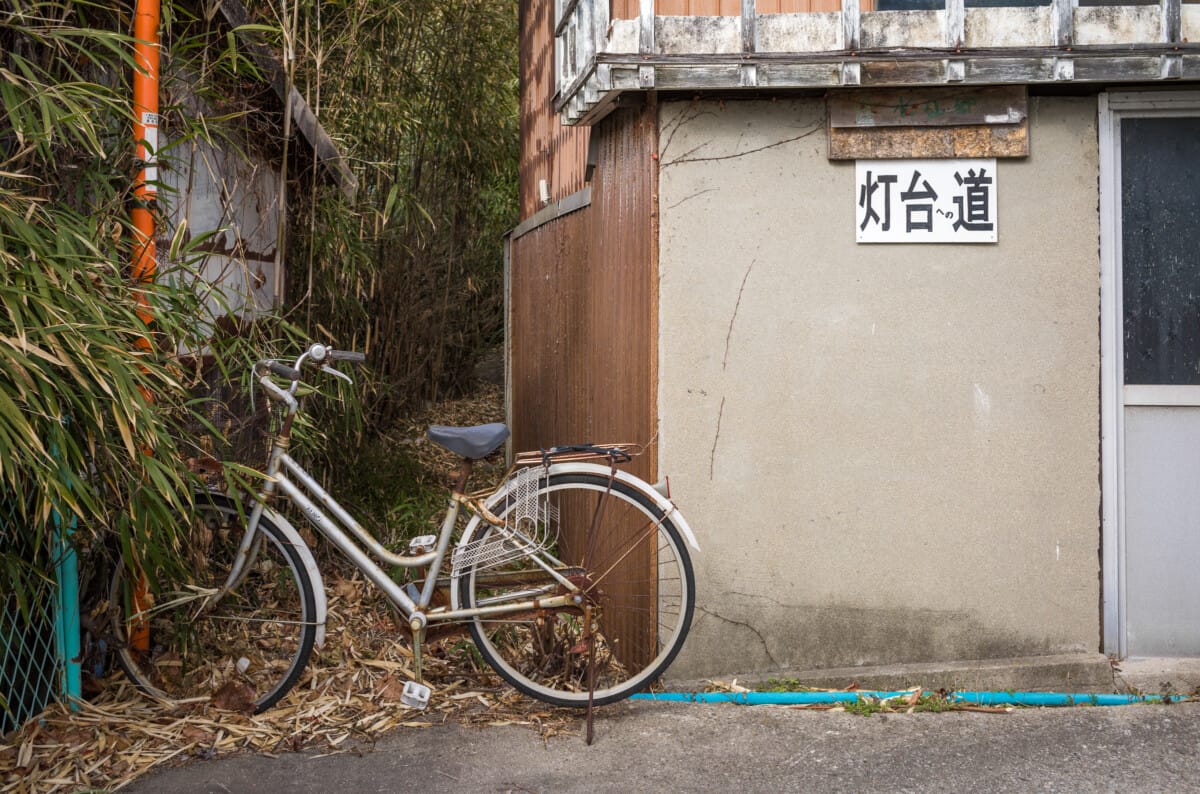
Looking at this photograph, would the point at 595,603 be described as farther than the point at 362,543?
No

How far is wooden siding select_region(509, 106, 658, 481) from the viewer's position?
5.06m

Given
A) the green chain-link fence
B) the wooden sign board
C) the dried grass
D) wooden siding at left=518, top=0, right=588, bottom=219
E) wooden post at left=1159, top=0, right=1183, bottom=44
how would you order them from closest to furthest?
the dried grass
the green chain-link fence
wooden post at left=1159, top=0, right=1183, bottom=44
the wooden sign board
wooden siding at left=518, top=0, right=588, bottom=219

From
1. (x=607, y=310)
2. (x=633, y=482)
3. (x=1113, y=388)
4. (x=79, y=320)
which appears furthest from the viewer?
(x=607, y=310)

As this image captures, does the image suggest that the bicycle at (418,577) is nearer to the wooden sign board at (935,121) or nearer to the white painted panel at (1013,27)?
the wooden sign board at (935,121)

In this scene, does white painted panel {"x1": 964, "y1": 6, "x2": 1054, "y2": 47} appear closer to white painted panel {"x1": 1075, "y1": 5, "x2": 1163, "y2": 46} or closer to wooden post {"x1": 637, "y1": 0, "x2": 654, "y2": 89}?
white painted panel {"x1": 1075, "y1": 5, "x2": 1163, "y2": 46}

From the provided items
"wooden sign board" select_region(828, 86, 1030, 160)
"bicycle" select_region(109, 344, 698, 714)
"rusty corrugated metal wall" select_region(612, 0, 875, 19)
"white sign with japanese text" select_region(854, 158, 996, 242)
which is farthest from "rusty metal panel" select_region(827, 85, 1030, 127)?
"bicycle" select_region(109, 344, 698, 714)

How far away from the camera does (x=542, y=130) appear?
29.7 feet

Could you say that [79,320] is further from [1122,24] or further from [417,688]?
[1122,24]

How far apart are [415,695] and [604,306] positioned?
2229 millimetres

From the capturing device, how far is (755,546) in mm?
5000

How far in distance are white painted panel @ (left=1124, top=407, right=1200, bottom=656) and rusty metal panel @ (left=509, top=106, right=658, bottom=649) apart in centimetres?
202

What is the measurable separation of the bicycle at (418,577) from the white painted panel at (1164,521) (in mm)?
1921

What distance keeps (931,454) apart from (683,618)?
50.9 inches

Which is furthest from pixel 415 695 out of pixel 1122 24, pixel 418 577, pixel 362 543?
pixel 1122 24
